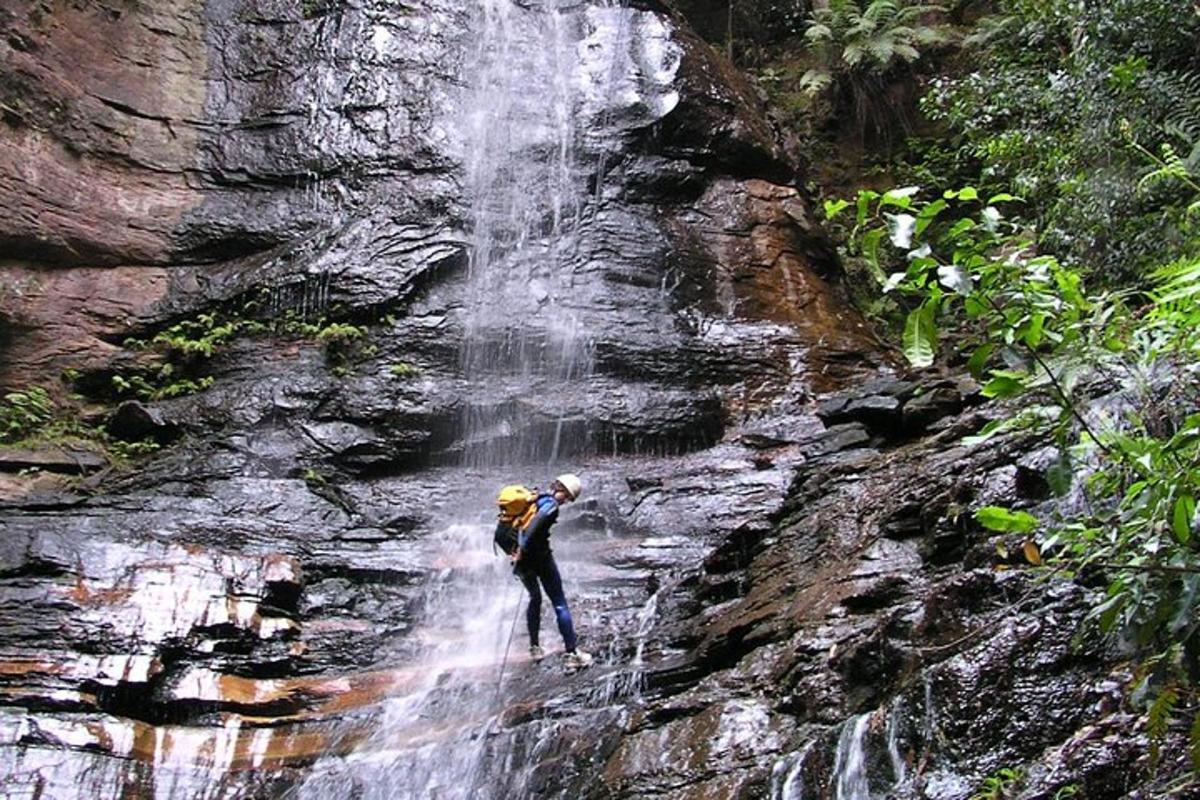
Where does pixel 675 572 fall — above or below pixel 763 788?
above

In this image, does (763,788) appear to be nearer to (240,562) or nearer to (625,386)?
(240,562)

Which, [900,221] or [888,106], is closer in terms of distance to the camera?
[900,221]

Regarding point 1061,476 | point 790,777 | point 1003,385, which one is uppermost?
point 1003,385

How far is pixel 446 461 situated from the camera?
11891 mm

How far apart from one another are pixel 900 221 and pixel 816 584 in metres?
4.32

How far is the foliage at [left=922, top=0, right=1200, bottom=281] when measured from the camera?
26.8 ft

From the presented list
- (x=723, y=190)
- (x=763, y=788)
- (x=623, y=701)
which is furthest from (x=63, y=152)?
(x=763, y=788)

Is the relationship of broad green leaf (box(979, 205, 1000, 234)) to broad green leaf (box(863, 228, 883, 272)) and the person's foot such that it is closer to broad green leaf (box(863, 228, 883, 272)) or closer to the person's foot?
broad green leaf (box(863, 228, 883, 272))

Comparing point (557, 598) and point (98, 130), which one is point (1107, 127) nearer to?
point (557, 598)

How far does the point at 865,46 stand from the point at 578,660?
39.6 feet

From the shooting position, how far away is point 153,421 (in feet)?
38.5

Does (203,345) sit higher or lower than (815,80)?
lower

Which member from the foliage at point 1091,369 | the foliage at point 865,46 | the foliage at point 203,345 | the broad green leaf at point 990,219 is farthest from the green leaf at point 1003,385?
the foliage at point 865,46

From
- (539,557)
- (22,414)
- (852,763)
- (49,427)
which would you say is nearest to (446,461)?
(539,557)
